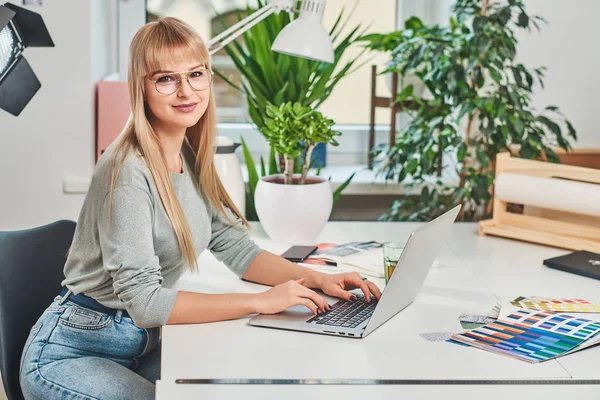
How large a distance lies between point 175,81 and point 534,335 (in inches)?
34.6

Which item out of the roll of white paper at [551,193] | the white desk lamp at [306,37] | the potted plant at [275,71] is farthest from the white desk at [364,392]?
the potted plant at [275,71]

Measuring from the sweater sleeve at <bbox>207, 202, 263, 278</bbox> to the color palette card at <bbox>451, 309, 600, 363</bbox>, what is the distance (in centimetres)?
61

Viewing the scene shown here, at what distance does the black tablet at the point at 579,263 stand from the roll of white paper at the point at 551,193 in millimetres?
135

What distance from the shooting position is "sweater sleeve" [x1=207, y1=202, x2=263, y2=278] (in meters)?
1.91

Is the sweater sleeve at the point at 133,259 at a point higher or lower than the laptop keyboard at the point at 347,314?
higher

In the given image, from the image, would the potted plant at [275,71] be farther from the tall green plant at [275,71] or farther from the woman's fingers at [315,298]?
the woman's fingers at [315,298]

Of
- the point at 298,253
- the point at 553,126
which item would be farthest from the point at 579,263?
the point at 553,126

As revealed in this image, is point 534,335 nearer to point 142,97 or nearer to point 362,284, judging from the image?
point 362,284

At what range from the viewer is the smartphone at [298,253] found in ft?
6.69

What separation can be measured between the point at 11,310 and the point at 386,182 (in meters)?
1.87

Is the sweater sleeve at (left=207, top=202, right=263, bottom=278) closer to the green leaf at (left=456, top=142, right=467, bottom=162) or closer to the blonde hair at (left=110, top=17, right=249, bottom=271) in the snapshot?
the blonde hair at (left=110, top=17, right=249, bottom=271)

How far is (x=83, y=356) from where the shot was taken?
5.25 feet

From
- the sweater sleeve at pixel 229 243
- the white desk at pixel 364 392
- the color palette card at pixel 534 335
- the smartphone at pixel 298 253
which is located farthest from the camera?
the smartphone at pixel 298 253

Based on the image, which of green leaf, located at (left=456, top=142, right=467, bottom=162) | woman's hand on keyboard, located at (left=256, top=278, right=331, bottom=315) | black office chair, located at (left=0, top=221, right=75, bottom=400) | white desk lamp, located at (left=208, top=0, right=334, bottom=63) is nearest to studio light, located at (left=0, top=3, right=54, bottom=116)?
black office chair, located at (left=0, top=221, right=75, bottom=400)
